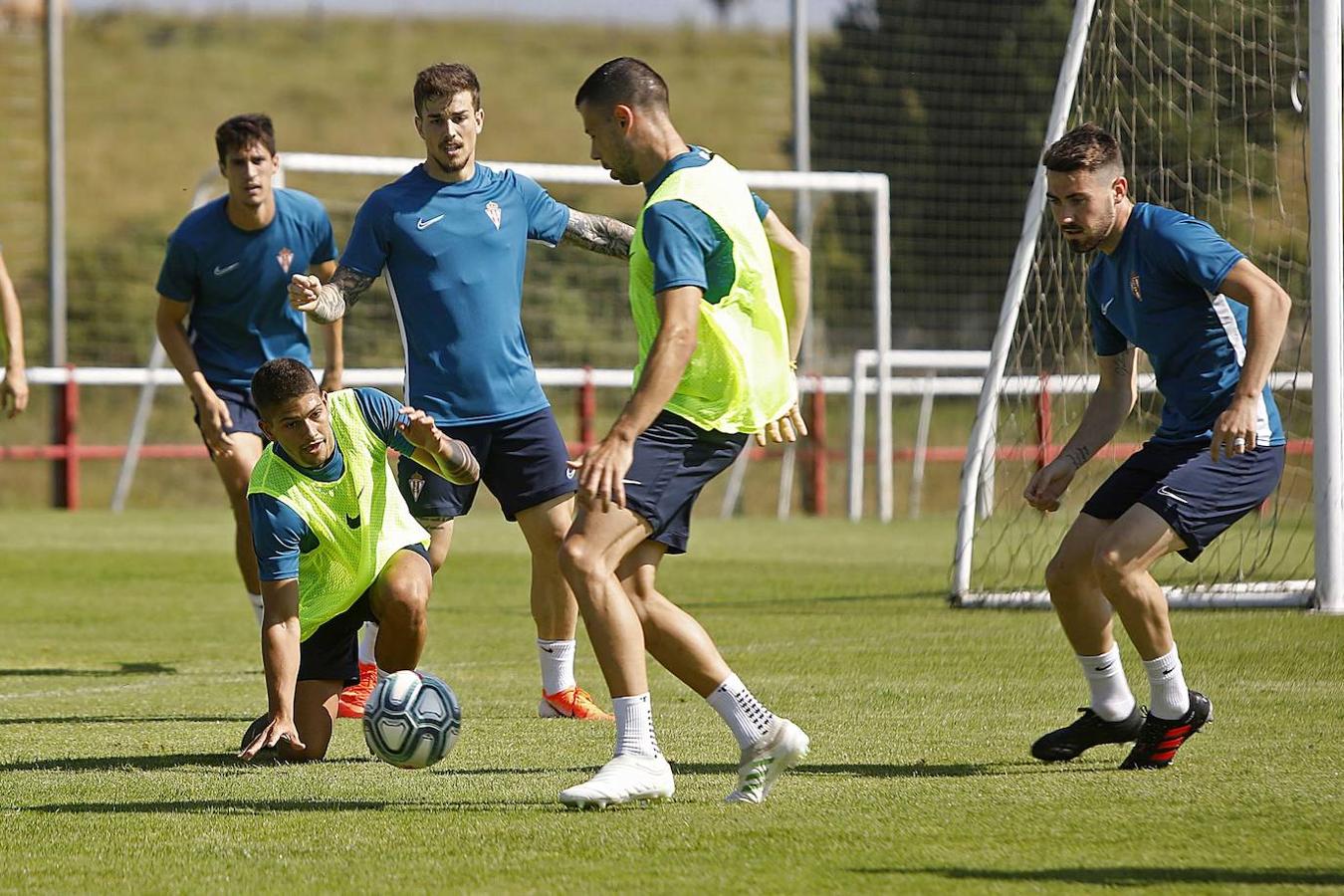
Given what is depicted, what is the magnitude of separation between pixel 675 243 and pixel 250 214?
3.82 meters

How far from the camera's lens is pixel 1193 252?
5.72 meters

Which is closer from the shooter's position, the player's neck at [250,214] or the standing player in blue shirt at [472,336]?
the standing player in blue shirt at [472,336]

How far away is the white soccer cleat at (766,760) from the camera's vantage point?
16.9 ft

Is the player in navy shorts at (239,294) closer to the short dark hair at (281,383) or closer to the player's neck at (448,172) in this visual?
the player's neck at (448,172)

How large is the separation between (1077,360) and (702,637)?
870 centimetres

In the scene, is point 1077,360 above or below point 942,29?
below

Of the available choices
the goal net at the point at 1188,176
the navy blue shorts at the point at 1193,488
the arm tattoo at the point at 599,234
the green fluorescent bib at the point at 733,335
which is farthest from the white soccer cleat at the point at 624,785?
the goal net at the point at 1188,176

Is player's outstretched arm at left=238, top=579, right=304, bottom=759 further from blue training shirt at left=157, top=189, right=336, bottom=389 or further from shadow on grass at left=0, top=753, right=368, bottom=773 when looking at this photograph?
blue training shirt at left=157, top=189, right=336, bottom=389

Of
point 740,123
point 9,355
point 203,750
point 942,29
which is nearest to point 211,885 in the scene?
point 203,750

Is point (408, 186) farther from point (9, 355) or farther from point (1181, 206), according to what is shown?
point (1181, 206)

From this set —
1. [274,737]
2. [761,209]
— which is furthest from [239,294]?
[761,209]

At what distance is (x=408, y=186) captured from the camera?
23.2 feet

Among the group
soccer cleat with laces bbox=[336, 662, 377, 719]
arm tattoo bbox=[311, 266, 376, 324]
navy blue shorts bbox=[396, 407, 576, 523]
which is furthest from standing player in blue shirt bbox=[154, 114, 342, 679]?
arm tattoo bbox=[311, 266, 376, 324]

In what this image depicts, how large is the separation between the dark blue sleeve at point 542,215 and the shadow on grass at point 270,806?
8.54 feet
